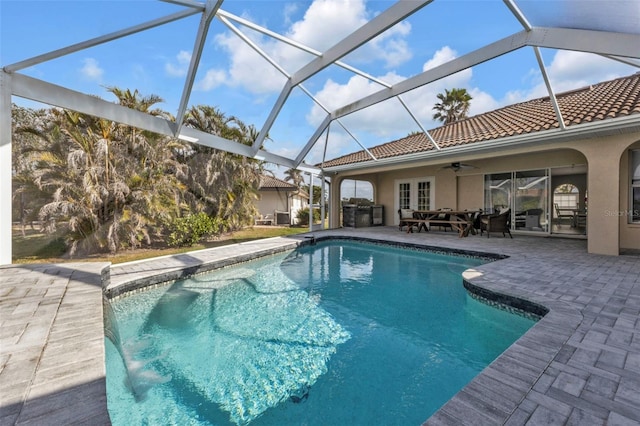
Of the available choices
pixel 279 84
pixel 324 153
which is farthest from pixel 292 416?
pixel 324 153

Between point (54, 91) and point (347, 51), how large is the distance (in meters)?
5.97

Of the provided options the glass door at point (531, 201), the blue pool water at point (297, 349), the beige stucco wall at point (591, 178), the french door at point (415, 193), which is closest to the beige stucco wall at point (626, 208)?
the beige stucco wall at point (591, 178)

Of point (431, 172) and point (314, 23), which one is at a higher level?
point (314, 23)

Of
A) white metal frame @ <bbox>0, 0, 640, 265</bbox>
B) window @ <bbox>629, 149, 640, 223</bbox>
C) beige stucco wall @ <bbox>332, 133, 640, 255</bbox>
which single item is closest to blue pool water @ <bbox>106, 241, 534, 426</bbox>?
white metal frame @ <bbox>0, 0, 640, 265</bbox>

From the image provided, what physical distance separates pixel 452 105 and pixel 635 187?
18.6 meters

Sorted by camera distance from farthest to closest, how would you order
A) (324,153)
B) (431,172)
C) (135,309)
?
(431,172) < (324,153) < (135,309)

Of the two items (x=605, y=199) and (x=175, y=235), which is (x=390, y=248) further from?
(x=175, y=235)

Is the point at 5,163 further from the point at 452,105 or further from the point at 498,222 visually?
the point at 452,105

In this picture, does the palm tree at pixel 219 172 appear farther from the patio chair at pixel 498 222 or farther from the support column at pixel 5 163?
the patio chair at pixel 498 222

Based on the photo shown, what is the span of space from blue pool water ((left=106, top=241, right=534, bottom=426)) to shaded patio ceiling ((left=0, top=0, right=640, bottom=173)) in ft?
14.0

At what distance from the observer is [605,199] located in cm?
723

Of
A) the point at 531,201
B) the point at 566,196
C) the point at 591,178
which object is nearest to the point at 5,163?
the point at 591,178

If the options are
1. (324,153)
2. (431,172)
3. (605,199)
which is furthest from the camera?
(431,172)

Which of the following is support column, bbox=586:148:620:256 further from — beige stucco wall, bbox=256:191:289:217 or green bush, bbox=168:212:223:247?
beige stucco wall, bbox=256:191:289:217
